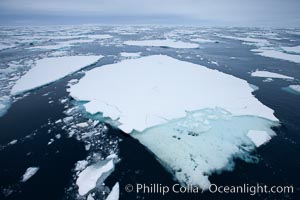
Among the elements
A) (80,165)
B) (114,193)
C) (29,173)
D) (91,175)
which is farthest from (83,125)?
(114,193)

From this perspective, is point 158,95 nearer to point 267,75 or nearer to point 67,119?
point 67,119

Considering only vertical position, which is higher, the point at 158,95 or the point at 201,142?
the point at 158,95

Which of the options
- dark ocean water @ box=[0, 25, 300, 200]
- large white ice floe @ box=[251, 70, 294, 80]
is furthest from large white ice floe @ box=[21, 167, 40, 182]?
large white ice floe @ box=[251, 70, 294, 80]

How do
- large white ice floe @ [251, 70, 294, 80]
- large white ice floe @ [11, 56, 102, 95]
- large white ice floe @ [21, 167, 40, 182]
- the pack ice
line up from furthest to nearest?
large white ice floe @ [251, 70, 294, 80] < large white ice floe @ [11, 56, 102, 95] < the pack ice < large white ice floe @ [21, 167, 40, 182]

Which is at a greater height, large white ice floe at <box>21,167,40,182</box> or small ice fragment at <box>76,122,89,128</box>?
small ice fragment at <box>76,122,89,128</box>

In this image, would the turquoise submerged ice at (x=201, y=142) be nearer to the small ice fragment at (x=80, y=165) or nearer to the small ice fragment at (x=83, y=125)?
the small ice fragment at (x=80, y=165)

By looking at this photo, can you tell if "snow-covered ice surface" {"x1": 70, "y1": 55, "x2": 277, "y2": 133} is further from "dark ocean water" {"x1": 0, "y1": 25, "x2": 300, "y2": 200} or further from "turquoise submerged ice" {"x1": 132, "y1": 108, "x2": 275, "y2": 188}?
"dark ocean water" {"x1": 0, "y1": 25, "x2": 300, "y2": 200}

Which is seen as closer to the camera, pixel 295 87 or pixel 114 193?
pixel 114 193
